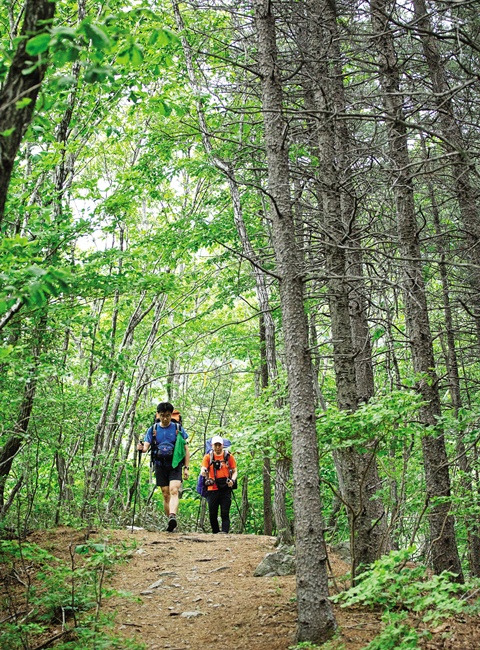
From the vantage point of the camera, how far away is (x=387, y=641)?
3658mm

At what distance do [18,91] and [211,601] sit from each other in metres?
5.18

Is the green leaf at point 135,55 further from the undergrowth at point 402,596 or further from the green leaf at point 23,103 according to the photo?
the undergrowth at point 402,596

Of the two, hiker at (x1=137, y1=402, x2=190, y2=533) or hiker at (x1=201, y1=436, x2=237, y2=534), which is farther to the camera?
hiker at (x1=201, y1=436, x2=237, y2=534)

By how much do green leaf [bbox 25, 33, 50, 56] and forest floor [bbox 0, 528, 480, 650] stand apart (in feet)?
12.8

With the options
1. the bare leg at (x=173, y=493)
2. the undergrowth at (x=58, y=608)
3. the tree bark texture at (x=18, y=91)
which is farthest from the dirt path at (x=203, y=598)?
the tree bark texture at (x=18, y=91)

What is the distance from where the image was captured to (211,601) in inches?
231

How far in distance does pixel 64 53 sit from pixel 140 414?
34.6ft

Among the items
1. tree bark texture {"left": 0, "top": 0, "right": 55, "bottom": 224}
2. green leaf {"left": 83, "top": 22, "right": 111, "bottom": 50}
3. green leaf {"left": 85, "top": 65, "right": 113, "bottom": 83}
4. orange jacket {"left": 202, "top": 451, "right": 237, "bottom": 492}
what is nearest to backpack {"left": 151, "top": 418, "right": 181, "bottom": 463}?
orange jacket {"left": 202, "top": 451, "right": 237, "bottom": 492}

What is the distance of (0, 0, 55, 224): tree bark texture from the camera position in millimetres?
2594

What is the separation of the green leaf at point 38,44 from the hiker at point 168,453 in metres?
6.76

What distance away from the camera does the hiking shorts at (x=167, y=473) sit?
8.76 metres

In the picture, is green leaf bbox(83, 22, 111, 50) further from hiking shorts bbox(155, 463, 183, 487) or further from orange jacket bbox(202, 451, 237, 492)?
orange jacket bbox(202, 451, 237, 492)

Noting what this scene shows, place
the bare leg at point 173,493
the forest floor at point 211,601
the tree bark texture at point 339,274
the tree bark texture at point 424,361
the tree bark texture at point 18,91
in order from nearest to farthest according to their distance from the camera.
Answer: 1. the tree bark texture at point 18,91
2. the forest floor at point 211,601
3. the tree bark texture at point 339,274
4. the tree bark texture at point 424,361
5. the bare leg at point 173,493

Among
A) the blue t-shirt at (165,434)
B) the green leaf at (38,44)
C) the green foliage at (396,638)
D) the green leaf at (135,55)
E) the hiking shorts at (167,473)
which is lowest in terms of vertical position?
the green foliage at (396,638)
